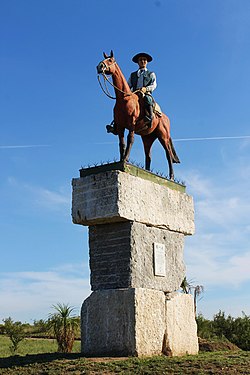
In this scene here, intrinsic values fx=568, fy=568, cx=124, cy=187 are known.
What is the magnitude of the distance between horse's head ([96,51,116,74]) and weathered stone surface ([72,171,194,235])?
1.87 m

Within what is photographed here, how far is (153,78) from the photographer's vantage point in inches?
441

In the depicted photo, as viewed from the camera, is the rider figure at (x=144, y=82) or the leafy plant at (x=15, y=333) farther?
the leafy plant at (x=15, y=333)

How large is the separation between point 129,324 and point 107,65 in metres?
4.58

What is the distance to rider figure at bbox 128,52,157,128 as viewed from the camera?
429 inches

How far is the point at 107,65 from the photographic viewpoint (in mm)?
10273

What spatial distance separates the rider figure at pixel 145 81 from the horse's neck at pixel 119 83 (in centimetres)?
48

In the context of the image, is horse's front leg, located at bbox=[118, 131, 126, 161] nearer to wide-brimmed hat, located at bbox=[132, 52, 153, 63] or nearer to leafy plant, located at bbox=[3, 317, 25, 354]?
wide-brimmed hat, located at bbox=[132, 52, 153, 63]

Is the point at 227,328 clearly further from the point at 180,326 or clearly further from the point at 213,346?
the point at 180,326

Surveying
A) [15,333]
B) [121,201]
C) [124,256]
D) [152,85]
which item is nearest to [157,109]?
[152,85]

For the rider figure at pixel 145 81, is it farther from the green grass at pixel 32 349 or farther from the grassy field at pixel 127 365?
the green grass at pixel 32 349

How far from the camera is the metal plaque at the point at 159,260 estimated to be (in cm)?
1041

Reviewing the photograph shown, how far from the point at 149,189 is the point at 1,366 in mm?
4000

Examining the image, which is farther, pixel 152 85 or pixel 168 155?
pixel 168 155

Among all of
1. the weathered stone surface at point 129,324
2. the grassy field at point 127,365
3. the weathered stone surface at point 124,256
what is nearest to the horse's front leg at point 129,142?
the weathered stone surface at point 124,256
